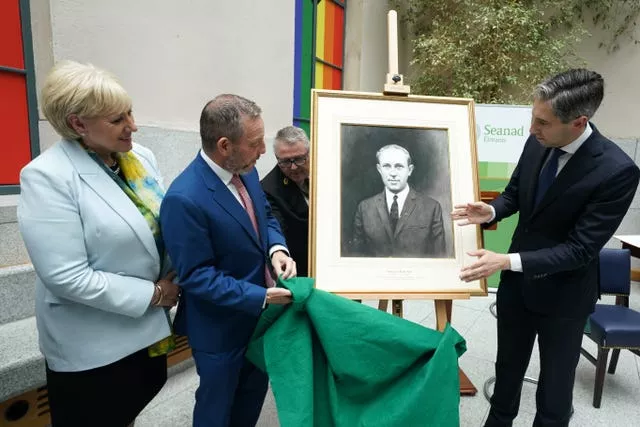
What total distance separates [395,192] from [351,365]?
69 centimetres

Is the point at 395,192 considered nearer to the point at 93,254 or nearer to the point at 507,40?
the point at 93,254

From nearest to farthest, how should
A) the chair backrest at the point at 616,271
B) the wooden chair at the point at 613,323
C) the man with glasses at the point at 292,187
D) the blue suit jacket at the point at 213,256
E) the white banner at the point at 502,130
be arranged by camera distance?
1. the blue suit jacket at the point at 213,256
2. the man with glasses at the point at 292,187
3. the wooden chair at the point at 613,323
4. the chair backrest at the point at 616,271
5. the white banner at the point at 502,130

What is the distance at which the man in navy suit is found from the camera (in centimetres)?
135

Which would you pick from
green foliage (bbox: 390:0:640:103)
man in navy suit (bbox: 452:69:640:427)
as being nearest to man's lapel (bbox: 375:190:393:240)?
man in navy suit (bbox: 452:69:640:427)

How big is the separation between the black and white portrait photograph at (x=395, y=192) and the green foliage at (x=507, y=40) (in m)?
3.99

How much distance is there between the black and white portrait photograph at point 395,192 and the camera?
1586 mm

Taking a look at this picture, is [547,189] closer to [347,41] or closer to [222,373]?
[222,373]

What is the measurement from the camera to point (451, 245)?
5.31 feet

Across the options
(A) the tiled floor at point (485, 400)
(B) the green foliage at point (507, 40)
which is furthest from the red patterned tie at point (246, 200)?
(B) the green foliage at point (507, 40)

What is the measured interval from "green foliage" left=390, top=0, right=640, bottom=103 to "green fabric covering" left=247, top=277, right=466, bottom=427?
4584mm

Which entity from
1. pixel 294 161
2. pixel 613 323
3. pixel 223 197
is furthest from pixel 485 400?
pixel 223 197

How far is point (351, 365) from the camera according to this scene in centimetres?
132

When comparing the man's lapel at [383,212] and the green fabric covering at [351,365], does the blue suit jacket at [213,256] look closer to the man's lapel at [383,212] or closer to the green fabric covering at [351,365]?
the green fabric covering at [351,365]

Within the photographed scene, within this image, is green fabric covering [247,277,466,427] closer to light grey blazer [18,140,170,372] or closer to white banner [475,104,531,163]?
light grey blazer [18,140,170,372]
